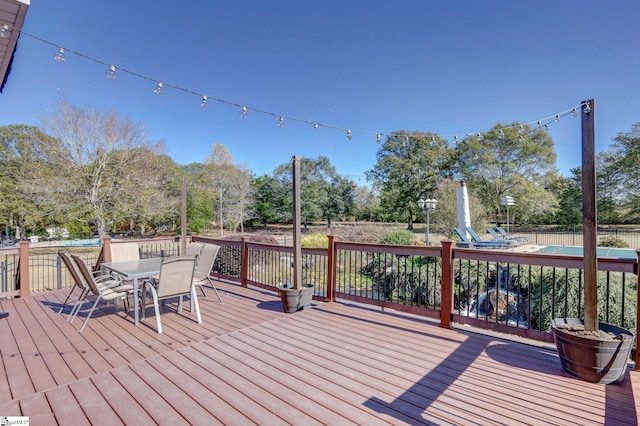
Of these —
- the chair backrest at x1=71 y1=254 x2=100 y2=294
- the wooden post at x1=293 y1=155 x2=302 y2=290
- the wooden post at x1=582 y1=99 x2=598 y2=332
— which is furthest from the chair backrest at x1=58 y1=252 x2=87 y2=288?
the wooden post at x1=582 y1=99 x2=598 y2=332

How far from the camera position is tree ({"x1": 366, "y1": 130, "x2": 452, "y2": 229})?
2369 centimetres

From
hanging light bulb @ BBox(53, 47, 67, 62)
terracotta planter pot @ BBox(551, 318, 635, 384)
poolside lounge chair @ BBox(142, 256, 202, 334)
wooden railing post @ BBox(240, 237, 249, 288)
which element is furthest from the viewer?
wooden railing post @ BBox(240, 237, 249, 288)

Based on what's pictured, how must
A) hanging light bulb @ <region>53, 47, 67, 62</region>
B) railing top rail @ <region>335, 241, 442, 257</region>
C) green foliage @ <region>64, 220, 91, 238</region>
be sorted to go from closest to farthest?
hanging light bulb @ <region>53, 47, 67, 62</region> < railing top rail @ <region>335, 241, 442, 257</region> < green foliage @ <region>64, 220, 91, 238</region>

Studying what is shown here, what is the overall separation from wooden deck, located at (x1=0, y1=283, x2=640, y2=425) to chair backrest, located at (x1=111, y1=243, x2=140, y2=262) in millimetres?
1541

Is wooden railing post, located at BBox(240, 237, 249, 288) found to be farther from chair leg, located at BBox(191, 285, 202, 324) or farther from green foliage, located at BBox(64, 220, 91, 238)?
green foliage, located at BBox(64, 220, 91, 238)

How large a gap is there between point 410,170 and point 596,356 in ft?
77.0

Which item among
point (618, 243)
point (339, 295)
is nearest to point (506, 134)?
point (618, 243)

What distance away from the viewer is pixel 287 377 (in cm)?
220

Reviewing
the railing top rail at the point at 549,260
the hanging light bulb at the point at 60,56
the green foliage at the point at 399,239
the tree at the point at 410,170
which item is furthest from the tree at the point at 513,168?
the hanging light bulb at the point at 60,56

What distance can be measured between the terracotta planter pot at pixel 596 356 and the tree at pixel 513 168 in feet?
67.6

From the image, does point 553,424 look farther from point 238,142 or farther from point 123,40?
point 238,142

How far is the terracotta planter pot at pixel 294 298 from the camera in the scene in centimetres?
374

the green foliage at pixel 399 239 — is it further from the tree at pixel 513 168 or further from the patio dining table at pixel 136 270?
the tree at pixel 513 168

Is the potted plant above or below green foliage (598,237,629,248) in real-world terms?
above
